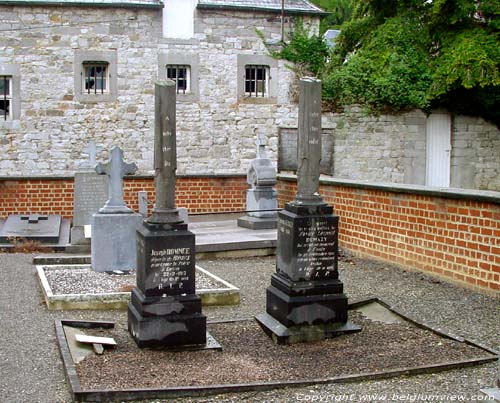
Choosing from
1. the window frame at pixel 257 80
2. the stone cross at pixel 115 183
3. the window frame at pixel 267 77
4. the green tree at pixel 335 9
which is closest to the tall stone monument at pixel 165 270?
the stone cross at pixel 115 183

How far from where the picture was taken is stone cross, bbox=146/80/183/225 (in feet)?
22.5

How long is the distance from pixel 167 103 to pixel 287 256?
1920mm

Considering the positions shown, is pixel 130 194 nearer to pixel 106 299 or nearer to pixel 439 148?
pixel 106 299

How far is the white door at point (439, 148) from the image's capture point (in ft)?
67.7

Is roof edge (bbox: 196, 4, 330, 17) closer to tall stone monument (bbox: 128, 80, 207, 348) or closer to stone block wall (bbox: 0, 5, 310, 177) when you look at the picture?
stone block wall (bbox: 0, 5, 310, 177)

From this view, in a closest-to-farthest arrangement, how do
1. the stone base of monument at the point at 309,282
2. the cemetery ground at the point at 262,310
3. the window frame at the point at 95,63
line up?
the cemetery ground at the point at 262,310, the stone base of monument at the point at 309,282, the window frame at the point at 95,63

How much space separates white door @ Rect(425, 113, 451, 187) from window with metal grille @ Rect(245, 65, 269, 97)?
4849 mm

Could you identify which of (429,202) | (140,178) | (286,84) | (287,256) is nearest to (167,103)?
(287,256)

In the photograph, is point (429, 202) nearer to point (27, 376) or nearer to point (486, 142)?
point (27, 376)

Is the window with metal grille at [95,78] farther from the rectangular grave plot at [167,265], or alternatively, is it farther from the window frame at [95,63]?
the rectangular grave plot at [167,265]

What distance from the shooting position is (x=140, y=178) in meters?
16.1

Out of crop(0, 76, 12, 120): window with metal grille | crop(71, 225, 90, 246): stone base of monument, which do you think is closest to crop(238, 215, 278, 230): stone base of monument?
crop(71, 225, 90, 246): stone base of monument

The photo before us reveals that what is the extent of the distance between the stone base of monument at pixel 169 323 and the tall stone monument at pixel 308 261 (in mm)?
800

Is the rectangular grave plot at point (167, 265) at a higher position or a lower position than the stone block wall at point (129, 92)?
lower
